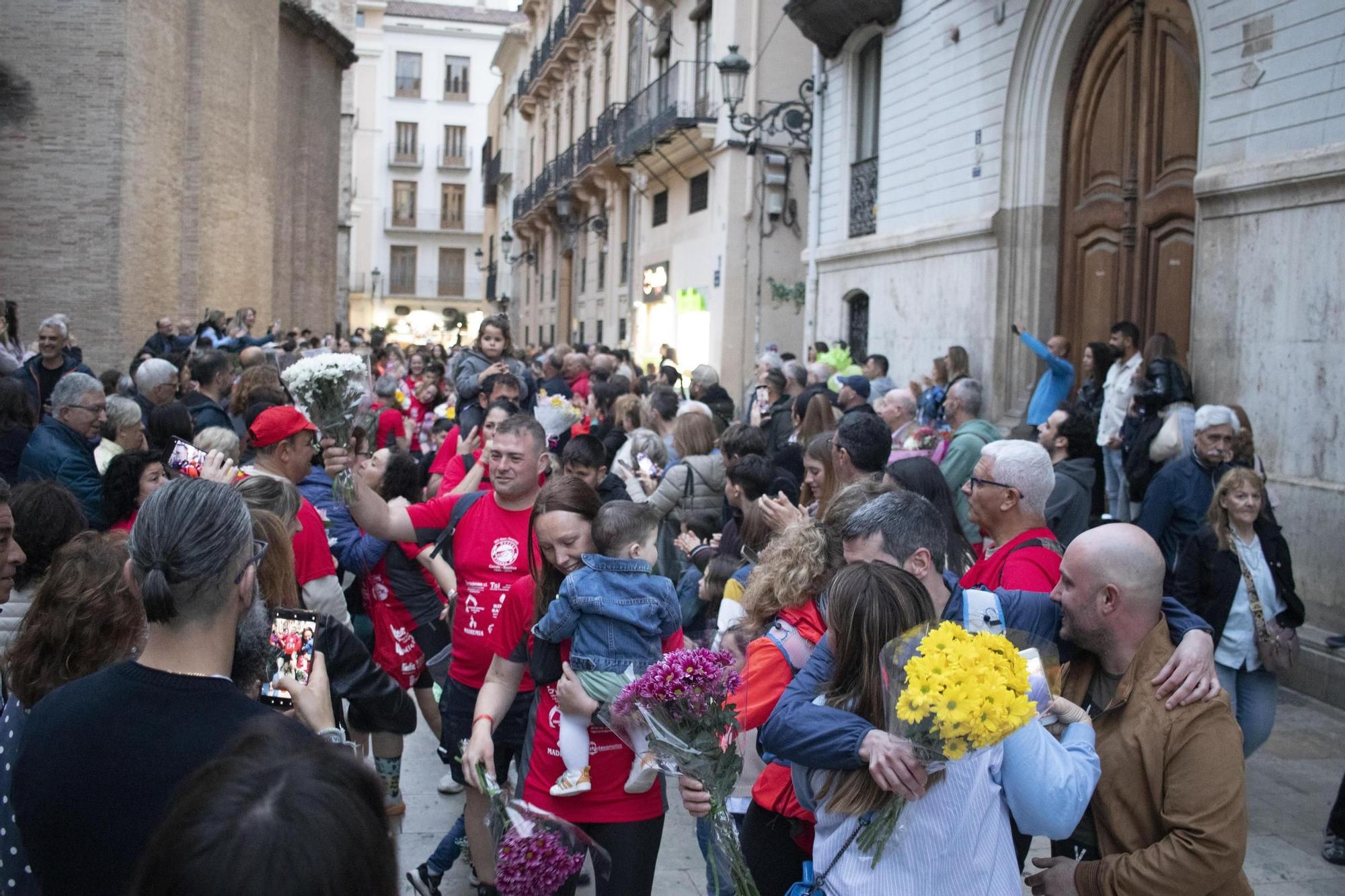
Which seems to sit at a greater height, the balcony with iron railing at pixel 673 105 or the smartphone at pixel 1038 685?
the balcony with iron railing at pixel 673 105

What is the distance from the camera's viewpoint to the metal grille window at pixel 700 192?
2333 cm

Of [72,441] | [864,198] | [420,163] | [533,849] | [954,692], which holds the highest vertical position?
[420,163]

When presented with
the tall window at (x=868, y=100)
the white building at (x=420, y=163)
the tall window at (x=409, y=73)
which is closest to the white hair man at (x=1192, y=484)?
the tall window at (x=868, y=100)

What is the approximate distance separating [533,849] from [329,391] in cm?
251

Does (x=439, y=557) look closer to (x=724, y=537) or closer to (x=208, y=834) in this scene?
(x=724, y=537)

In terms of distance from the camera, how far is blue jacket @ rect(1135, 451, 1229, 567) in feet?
22.2

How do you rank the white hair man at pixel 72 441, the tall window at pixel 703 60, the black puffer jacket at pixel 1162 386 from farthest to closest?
the tall window at pixel 703 60 → the black puffer jacket at pixel 1162 386 → the white hair man at pixel 72 441

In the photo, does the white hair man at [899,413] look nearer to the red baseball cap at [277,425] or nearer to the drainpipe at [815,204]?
the red baseball cap at [277,425]

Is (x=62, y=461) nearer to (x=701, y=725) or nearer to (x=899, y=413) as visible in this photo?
(x=701, y=725)

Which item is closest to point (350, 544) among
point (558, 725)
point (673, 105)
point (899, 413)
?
point (558, 725)

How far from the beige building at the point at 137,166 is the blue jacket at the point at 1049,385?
46.6 ft

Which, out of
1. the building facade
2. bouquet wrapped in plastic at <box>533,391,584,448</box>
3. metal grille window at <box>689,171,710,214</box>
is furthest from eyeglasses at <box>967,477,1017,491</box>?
metal grille window at <box>689,171,710,214</box>

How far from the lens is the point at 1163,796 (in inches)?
113

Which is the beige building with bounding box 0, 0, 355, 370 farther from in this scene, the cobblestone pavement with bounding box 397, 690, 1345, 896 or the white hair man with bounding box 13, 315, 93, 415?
the cobblestone pavement with bounding box 397, 690, 1345, 896
